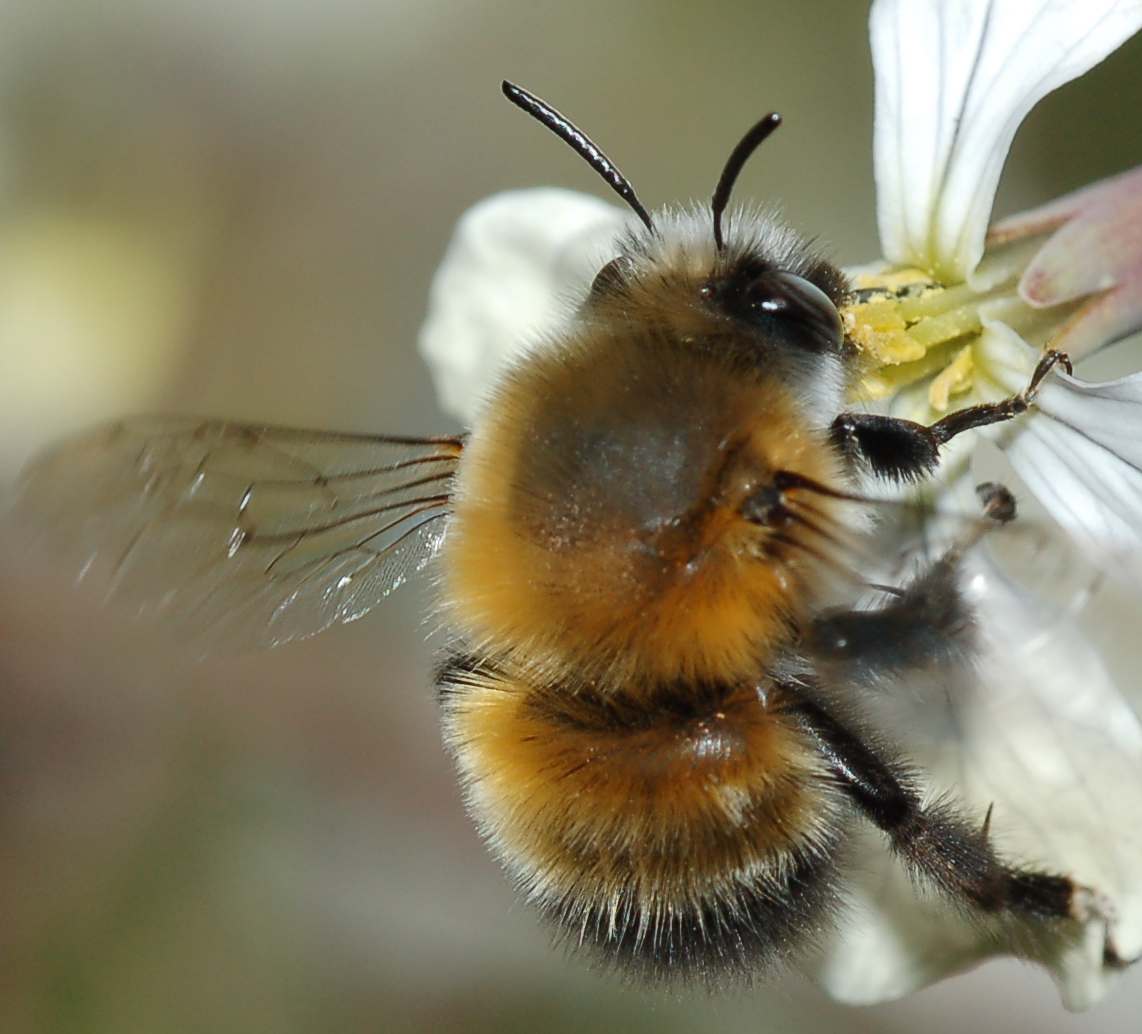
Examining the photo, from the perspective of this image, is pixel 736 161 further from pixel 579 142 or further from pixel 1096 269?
pixel 1096 269

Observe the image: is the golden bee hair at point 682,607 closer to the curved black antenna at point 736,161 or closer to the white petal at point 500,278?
the curved black antenna at point 736,161

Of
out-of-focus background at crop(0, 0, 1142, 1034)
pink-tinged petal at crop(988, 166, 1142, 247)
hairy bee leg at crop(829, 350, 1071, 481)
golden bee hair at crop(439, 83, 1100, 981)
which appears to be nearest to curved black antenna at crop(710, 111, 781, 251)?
golden bee hair at crop(439, 83, 1100, 981)

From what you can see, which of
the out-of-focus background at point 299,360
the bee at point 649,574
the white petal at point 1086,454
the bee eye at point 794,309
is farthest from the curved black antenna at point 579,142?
the out-of-focus background at point 299,360

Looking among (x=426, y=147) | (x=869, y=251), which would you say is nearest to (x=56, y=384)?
(x=426, y=147)

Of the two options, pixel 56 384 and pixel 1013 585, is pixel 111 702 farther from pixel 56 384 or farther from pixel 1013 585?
pixel 1013 585

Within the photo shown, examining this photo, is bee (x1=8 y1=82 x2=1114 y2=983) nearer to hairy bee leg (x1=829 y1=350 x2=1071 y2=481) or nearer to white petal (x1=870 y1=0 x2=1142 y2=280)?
hairy bee leg (x1=829 y1=350 x2=1071 y2=481)

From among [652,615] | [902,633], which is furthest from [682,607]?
[902,633]
